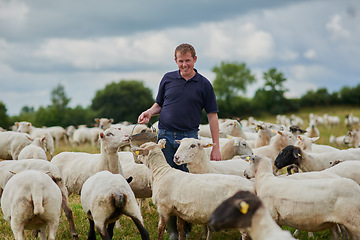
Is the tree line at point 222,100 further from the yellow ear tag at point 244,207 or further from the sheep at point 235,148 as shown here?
the yellow ear tag at point 244,207

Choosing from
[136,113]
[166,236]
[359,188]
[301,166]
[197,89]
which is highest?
[197,89]

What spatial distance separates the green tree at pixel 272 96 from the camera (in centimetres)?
6162

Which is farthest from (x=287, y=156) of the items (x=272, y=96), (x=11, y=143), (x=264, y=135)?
(x=272, y=96)

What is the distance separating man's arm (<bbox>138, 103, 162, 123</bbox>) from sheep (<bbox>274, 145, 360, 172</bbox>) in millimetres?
2526

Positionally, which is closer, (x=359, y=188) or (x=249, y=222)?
(x=249, y=222)

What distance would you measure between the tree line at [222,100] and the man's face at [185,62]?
3956 cm

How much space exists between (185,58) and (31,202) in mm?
3066

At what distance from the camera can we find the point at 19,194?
511 centimetres

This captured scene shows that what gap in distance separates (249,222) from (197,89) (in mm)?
3351

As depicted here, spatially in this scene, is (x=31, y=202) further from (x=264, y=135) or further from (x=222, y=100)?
(x=222, y=100)

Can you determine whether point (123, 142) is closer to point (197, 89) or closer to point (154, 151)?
point (154, 151)

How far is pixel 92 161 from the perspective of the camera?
7957 millimetres

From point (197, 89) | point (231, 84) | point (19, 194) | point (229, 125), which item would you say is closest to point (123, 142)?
point (197, 89)

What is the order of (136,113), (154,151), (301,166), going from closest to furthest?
1. (154,151)
2. (301,166)
3. (136,113)
